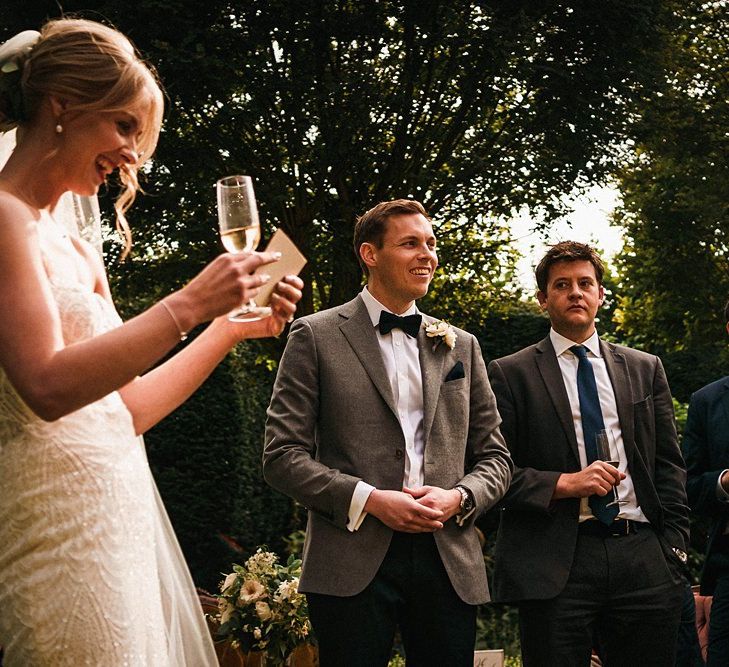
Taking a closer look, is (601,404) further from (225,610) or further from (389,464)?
(225,610)

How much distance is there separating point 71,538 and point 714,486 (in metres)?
3.44

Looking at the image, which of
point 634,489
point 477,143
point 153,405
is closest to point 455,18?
point 477,143

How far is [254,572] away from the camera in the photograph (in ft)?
17.5

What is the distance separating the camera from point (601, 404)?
4254mm

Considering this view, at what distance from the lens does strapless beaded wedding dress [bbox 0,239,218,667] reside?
205 centimetres

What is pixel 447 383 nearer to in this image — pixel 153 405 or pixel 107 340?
pixel 153 405

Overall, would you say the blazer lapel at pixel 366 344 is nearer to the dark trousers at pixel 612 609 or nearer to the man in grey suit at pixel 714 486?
the dark trousers at pixel 612 609

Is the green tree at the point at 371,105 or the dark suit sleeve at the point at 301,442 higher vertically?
the green tree at the point at 371,105

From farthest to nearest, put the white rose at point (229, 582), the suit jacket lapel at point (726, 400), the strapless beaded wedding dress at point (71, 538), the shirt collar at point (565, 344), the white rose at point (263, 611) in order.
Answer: the white rose at point (229, 582) < the white rose at point (263, 611) < the suit jacket lapel at point (726, 400) < the shirt collar at point (565, 344) < the strapless beaded wedding dress at point (71, 538)

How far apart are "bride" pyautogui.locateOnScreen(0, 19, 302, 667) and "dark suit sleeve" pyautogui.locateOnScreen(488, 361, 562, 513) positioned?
2.08 m

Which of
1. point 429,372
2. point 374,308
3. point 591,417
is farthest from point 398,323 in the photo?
point 591,417

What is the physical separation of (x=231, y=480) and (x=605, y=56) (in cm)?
480

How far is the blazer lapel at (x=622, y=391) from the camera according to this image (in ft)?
13.8

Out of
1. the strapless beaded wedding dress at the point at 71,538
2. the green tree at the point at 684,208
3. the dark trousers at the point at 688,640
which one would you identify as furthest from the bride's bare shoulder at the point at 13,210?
the green tree at the point at 684,208
